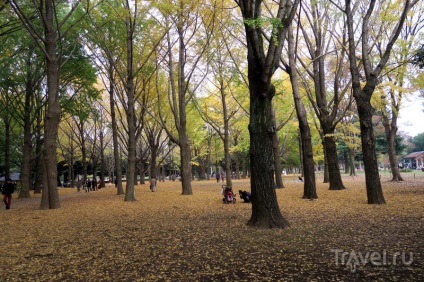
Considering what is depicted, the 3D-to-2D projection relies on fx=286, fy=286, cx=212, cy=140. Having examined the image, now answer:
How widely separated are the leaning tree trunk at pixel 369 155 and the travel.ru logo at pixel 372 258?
551cm

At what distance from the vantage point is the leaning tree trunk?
363 inches

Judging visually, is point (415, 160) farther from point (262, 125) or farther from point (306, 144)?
point (262, 125)

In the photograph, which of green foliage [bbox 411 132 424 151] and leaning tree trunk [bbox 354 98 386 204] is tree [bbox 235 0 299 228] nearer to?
leaning tree trunk [bbox 354 98 386 204]

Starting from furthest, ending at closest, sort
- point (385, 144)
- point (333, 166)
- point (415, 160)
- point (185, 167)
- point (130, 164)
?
point (415, 160), point (385, 144), point (185, 167), point (333, 166), point (130, 164)

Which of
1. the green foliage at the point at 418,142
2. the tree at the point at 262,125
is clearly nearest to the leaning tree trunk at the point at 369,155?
the tree at the point at 262,125

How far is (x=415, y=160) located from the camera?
211 feet

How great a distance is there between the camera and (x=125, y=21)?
1398 cm

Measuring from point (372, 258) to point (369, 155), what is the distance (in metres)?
6.06

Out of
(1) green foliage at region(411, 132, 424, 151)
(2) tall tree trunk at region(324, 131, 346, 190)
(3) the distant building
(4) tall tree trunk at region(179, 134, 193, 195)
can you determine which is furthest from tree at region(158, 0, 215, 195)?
(1) green foliage at region(411, 132, 424, 151)

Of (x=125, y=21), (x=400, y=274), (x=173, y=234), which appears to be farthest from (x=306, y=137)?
(x=125, y=21)

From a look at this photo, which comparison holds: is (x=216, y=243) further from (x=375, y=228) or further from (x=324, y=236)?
(x=375, y=228)

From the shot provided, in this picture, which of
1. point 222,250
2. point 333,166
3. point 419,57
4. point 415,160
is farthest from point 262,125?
point 415,160

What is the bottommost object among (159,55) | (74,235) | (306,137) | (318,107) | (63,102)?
(74,235)

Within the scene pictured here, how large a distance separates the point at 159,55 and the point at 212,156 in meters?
30.5
